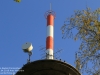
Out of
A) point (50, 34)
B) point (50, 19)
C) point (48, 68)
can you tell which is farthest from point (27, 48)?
point (50, 19)

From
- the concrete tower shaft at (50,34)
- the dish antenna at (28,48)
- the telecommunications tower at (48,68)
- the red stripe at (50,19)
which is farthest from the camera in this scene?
the red stripe at (50,19)

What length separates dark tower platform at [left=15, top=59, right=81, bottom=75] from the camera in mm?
12258

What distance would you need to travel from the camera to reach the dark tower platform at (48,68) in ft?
40.2

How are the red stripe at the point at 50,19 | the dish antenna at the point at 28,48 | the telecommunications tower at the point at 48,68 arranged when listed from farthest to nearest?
the red stripe at the point at 50,19 < the dish antenna at the point at 28,48 < the telecommunications tower at the point at 48,68

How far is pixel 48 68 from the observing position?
40.9ft

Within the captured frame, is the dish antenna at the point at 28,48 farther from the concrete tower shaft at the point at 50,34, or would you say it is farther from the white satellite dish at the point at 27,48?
the concrete tower shaft at the point at 50,34

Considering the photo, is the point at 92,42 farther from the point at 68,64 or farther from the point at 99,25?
the point at 68,64

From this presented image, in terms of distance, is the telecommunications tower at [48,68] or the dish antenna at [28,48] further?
the dish antenna at [28,48]

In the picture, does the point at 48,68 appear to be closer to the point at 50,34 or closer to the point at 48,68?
the point at 48,68

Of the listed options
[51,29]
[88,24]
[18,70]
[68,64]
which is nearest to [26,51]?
[18,70]

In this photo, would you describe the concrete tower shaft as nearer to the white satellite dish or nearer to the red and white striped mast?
the red and white striped mast

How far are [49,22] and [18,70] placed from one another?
40.7 feet

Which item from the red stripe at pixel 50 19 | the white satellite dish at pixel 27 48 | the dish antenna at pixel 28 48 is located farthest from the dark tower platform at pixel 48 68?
the red stripe at pixel 50 19

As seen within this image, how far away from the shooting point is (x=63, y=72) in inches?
499
